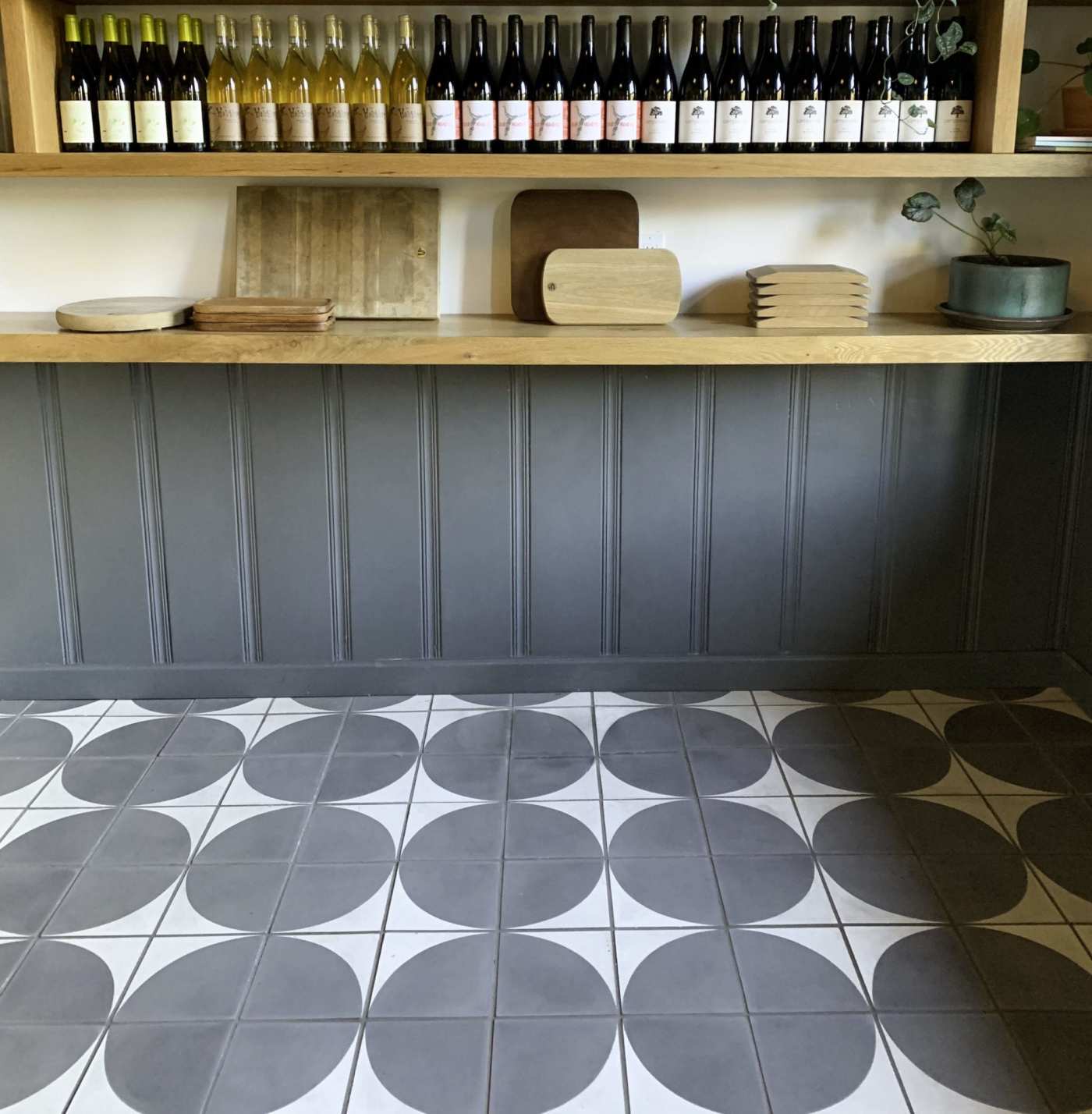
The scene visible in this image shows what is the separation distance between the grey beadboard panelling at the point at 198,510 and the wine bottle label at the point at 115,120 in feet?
1.80

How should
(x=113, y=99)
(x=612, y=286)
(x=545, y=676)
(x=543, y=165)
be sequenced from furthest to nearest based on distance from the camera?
(x=545, y=676) < (x=612, y=286) < (x=113, y=99) < (x=543, y=165)

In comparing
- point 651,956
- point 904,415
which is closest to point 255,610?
point 651,956

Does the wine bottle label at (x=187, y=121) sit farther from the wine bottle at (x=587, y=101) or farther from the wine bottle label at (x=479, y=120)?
the wine bottle at (x=587, y=101)

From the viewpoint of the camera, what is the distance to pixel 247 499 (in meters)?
3.17

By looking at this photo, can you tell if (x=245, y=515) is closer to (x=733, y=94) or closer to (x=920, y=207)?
(x=733, y=94)

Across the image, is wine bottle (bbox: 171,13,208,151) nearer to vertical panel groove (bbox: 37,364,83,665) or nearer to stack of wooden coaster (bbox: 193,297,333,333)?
stack of wooden coaster (bbox: 193,297,333,333)

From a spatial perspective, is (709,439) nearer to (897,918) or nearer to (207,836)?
(897,918)

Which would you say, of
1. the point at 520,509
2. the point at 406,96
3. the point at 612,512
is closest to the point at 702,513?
the point at 612,512

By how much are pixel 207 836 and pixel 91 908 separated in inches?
12.0

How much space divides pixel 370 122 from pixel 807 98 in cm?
97

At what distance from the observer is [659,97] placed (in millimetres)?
2863

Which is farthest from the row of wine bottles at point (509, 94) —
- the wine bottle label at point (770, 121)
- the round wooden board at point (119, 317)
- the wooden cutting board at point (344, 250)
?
the round wooden board at point (119, 317)

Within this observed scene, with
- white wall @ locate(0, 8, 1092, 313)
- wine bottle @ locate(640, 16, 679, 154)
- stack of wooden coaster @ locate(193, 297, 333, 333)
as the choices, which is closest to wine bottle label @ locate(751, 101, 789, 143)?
wine bottle @ locate(640, 16, 679, 154)

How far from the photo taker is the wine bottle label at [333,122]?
8.99ft
